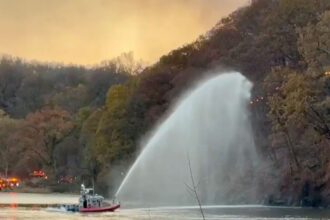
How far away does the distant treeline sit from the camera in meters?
68.1

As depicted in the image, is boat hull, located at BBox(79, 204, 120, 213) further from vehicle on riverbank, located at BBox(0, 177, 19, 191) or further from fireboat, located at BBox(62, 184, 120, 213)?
vehicle on riverbank, located at BBox(0, 177, 19, 191)

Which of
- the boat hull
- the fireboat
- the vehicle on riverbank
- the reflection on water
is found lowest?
the boat hull

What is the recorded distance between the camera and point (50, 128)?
436 feet

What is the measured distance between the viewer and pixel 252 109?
85625 millimetres

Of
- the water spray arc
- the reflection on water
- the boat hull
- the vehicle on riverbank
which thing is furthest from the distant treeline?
the boat hull

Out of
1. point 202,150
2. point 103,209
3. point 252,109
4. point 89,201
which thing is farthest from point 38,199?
point 252,109

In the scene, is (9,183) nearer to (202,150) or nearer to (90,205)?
(202,150)

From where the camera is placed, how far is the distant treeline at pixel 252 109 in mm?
68062

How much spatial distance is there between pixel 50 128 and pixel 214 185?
55859mm

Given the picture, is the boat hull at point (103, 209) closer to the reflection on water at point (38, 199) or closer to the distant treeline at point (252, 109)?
the distant treeline at point (252, 109)

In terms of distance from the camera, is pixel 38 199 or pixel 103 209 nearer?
pixel 103 209

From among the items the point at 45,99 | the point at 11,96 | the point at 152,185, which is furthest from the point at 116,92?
the point at 11,96

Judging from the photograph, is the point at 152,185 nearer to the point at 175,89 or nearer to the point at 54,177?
the point at 175,89

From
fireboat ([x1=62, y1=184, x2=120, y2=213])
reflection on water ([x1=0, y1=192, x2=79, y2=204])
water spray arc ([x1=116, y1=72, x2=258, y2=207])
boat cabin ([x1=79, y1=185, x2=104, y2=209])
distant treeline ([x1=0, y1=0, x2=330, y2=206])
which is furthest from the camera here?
reflection on water ([x1=0, y1=192, x2=79, y2=204])
